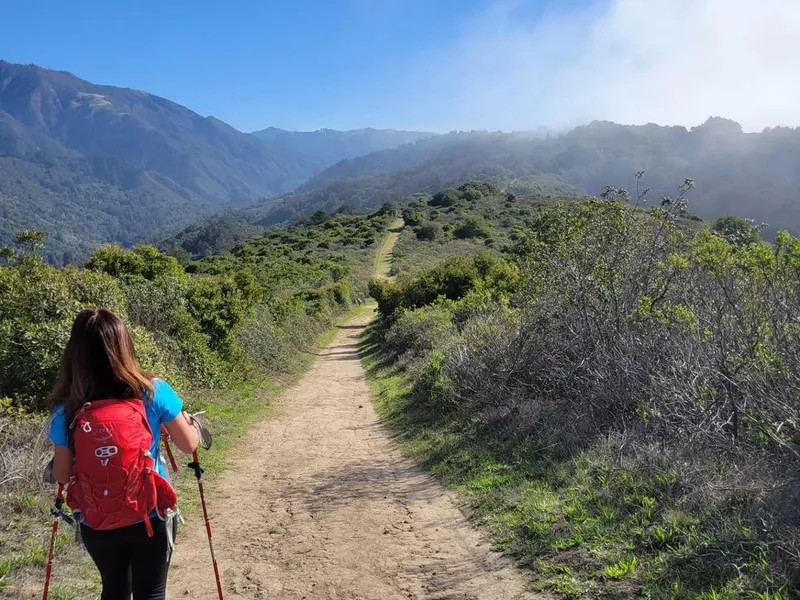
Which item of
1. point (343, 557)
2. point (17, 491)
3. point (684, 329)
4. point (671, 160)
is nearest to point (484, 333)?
point (684, 329)

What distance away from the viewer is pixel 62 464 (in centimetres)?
262

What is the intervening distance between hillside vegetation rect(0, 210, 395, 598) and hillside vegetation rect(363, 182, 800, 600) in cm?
371

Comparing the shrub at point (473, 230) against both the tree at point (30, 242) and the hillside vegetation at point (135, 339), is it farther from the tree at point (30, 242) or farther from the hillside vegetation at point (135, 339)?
the tree at point (30, 242)

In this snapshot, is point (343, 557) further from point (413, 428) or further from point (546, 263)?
point (546, 263)

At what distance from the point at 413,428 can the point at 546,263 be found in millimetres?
3574

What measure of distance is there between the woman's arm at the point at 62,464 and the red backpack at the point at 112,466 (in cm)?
5

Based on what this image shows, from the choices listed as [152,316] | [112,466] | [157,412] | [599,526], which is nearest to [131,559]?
[112,466]

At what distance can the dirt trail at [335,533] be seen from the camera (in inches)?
174

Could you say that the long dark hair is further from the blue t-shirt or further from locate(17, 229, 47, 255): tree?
locate(17, 229, 47, 255): tree

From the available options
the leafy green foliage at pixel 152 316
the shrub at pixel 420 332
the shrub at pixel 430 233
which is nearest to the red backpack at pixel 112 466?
the leafy green foliage at pixel 152 316

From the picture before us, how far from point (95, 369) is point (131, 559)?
0.94m

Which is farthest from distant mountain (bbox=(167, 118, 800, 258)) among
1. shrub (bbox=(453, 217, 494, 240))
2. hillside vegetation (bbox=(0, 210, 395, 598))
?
hillside vegetation (bbox=(0, 210, 395, 598))

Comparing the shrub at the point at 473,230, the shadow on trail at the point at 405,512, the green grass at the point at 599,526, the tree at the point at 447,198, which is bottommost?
the shadow on trail at the point at 405,512

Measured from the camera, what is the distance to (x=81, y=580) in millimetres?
4266
